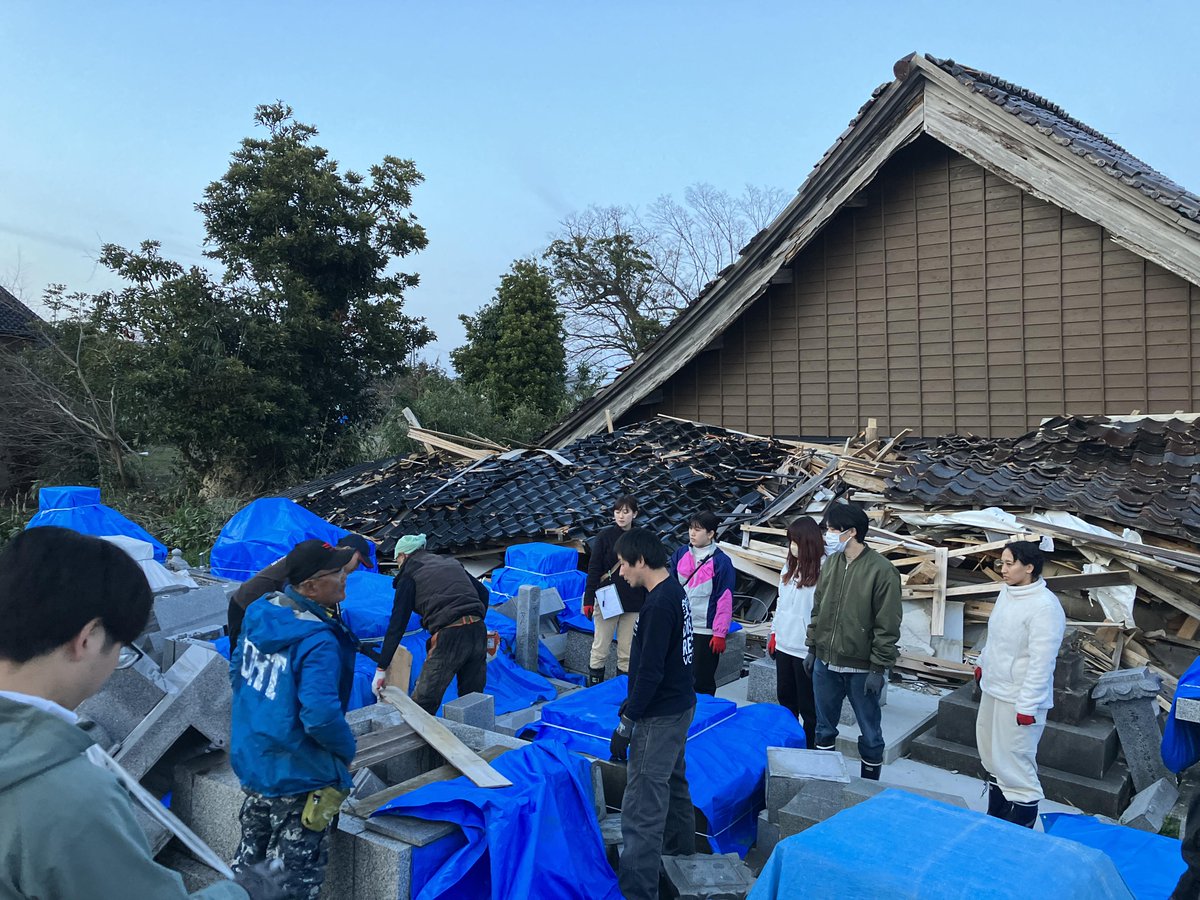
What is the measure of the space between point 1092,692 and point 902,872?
509 centimetres

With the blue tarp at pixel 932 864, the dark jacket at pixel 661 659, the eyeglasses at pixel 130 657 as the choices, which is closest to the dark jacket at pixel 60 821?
the blue tarp at pixel 932 864

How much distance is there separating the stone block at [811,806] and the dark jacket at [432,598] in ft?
8.47

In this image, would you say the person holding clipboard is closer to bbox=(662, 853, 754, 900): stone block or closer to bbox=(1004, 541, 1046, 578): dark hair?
bbox=(662, 853, 754, 900): stone block

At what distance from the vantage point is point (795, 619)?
6258 millimetres

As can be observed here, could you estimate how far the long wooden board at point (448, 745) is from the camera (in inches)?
155

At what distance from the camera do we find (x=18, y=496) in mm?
19812

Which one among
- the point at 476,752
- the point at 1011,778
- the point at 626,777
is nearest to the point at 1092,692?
the point at 1011,778

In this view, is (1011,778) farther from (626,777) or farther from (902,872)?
(902,872)

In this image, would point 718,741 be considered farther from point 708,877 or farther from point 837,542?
point 837,542

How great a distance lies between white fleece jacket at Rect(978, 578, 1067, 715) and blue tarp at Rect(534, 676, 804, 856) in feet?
4.87

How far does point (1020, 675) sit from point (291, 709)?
4170 millimetres

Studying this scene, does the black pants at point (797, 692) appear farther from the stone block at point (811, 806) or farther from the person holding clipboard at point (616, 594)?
the stone block at point (811, 806)

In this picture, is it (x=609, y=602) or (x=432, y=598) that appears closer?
(x=432, y=598)

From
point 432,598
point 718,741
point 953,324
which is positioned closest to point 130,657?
point 432,598
